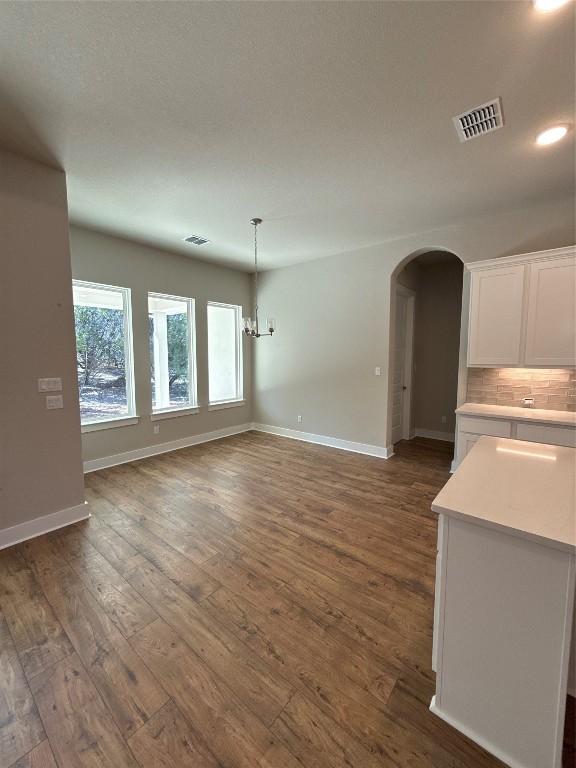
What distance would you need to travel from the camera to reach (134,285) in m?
4.39

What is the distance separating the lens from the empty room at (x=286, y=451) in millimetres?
1220

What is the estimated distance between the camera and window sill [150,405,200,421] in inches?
187

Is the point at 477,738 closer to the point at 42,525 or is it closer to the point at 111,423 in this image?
the point at 42,525

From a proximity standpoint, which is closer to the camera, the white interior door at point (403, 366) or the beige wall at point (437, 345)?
the white interior door at point (403, 366)

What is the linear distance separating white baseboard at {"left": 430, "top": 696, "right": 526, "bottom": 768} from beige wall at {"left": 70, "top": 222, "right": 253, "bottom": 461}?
4222 mm

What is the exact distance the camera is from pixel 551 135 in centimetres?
221

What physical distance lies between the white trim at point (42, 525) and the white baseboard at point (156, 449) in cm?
127

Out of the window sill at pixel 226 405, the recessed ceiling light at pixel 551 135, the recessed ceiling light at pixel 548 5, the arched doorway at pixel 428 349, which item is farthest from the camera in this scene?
the window sill at pixel 226 405

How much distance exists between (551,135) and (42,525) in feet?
16.2

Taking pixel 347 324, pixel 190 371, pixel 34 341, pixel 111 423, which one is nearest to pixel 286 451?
pixel 190 371

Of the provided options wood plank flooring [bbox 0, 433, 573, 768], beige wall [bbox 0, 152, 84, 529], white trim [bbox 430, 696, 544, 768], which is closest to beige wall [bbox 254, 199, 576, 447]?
wood plank flooring [bbox 0, 433, 573, 768]

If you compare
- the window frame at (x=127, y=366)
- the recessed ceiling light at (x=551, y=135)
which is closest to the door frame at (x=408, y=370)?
the recessed ceiling light at (x=551, y=135)

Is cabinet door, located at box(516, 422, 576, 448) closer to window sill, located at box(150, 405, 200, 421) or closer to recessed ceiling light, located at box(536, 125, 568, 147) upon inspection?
recessed ceiling light, located at box(536, 125, 568, 147)

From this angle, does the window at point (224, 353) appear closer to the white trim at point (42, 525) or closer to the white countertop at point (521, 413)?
the white trim at point (42, 525)
